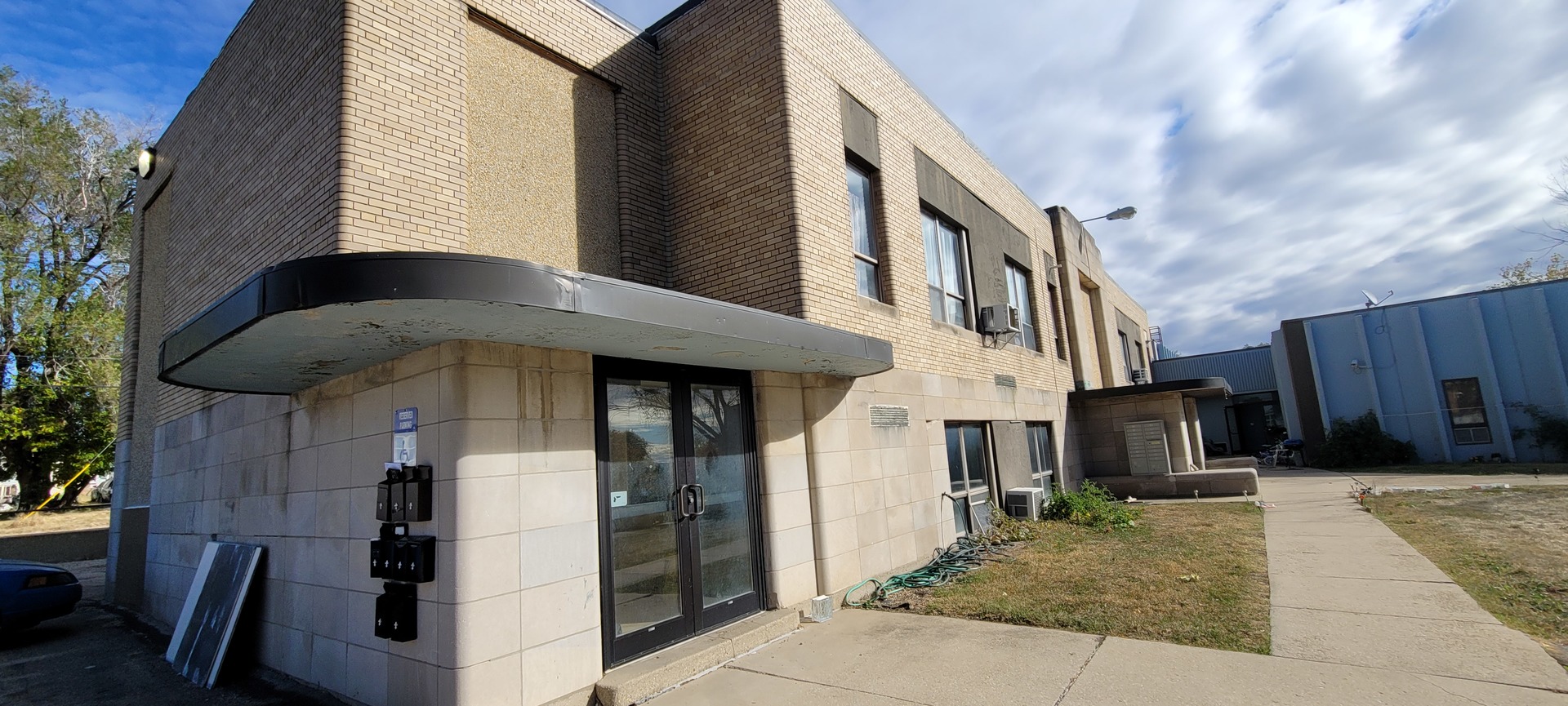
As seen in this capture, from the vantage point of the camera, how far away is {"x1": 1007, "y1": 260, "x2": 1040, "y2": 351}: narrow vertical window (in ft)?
47.5

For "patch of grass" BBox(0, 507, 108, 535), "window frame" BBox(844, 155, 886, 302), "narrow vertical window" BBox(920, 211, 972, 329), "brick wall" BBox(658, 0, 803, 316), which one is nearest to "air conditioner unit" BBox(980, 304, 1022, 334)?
"narrow vertical window" BBox(920, 211, 972, 329)

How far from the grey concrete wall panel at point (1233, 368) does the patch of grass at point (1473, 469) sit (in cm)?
978

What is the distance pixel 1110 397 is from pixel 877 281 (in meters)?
9.56

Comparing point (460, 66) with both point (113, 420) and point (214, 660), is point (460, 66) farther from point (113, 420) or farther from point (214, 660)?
point (113, 420)

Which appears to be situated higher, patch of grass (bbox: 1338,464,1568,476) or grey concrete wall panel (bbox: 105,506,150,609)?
grey concrete wall panel (bbox: 105,506,150,609)

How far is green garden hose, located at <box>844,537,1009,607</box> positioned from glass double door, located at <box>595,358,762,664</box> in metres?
1.58

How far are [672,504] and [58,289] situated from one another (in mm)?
29807

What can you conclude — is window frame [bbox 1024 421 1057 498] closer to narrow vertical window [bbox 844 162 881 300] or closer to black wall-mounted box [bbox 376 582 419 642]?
narrow vertical window [bbox 844 162 881 300]

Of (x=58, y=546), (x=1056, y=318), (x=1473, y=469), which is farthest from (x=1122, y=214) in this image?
(x=58, y=546)

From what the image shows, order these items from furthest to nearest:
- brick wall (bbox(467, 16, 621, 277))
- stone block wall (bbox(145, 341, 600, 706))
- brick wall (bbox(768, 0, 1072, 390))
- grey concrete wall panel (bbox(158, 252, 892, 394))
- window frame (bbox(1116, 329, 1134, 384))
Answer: window frame (bbox(1116, 329, 1134, 384)), brick wall (bbox(768, 0, 1072, 390)), brick wall (bbox(467, 16, 621, 277)), stone block wall (bbox(145, 341, 600, 706)), grey concrete wall panel (bbox(158, 252, 892, 394))

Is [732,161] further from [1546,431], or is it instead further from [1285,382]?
[1285,382]

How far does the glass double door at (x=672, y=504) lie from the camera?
5.30 metres

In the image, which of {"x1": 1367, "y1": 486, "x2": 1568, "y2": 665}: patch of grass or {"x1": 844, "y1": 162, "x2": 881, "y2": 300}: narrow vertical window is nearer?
{"x1": 1367, "y1": 486, "x2": 1568, "y2": 665}: patch of grass

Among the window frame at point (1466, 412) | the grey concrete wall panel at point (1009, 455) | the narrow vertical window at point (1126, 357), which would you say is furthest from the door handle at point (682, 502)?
the window frame at point (1466, 412)
